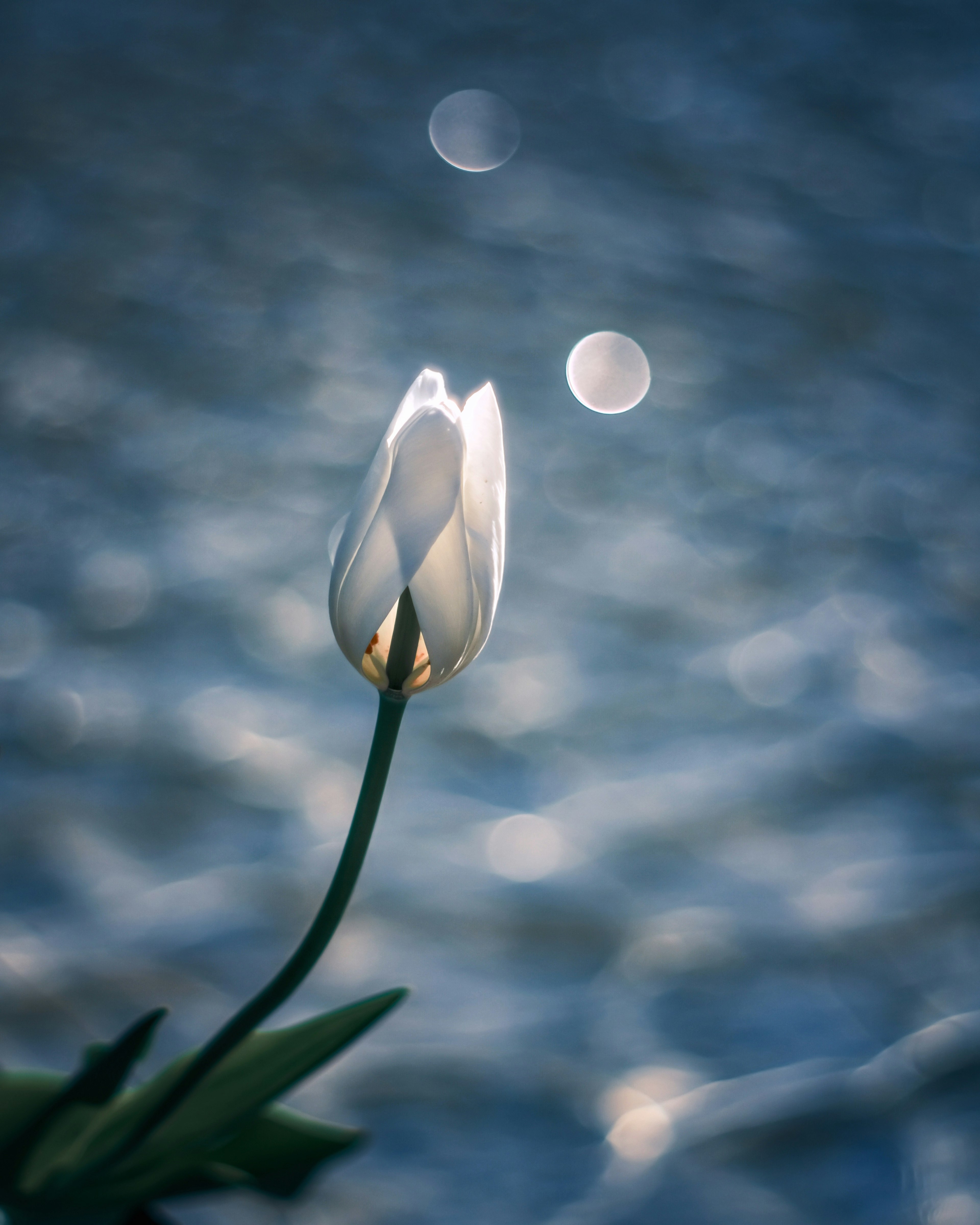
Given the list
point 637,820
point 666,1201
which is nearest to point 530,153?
point 637,820

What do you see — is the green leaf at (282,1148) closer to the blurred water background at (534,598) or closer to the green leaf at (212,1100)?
the green leaf at (212,1100)

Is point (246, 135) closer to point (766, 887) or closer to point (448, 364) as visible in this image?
point (448, 364)

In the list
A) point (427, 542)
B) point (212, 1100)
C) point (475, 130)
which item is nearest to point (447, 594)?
point (427, 542)

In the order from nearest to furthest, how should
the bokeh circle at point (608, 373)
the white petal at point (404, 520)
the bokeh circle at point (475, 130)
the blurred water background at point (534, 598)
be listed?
the white petal at point (404, 520) < the blurred water background at point (534, 598) < the bokeh circle at point (608, 373) < the bokeh circle at point (475, 130)

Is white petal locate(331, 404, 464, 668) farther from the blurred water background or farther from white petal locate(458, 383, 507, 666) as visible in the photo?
the blurred water background

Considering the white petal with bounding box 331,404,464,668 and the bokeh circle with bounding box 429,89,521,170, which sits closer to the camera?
the white petal with bounding box 331,404,464,668

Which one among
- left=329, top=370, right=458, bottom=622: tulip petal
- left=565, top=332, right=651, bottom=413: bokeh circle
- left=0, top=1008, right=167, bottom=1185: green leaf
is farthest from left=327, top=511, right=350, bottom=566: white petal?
left=565, top=332, right=651, bottom=413: bokeh circle

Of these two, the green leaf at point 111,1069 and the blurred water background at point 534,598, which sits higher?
the blurred water background at point 534,598

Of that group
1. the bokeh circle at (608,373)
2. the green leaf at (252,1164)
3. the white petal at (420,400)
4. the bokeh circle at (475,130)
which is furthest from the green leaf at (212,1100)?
the bokeh circle at (475,130)
